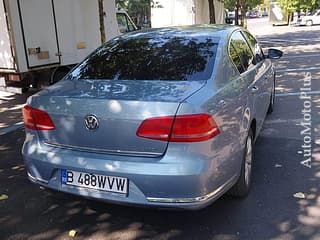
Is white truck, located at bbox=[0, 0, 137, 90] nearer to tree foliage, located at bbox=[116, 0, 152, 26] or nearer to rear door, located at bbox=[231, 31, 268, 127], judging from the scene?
rear door, located at bbox=[231, 31, 268, 127]

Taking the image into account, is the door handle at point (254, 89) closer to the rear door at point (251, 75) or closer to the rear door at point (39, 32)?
the rear door at point (251, 75)

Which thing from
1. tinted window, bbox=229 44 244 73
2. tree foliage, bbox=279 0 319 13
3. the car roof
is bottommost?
tinted window, bbox=229 44 244 73

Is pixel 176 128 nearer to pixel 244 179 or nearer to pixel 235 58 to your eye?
pixel 244 179

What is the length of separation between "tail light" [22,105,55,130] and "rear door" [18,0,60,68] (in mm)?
4992

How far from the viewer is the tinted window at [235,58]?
Result: 381 cm

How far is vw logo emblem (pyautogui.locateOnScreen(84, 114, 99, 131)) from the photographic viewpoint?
290cm

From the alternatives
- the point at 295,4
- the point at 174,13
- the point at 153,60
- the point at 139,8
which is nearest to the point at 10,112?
the point at 153,60

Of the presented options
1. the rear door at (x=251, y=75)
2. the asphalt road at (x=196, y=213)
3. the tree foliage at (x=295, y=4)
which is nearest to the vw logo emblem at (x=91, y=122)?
the asphalt road at (x=196, y=213)

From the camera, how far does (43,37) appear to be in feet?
27.0

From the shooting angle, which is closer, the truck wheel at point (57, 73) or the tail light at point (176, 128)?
the tail light at point (176, 128)

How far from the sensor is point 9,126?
22.1 ft

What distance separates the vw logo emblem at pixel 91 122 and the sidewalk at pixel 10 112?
3868 millimetres

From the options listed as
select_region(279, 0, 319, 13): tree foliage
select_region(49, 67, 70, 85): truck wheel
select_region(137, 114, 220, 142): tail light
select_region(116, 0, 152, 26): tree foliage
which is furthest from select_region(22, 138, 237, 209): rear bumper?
select_region(279, 0, 319, 13): tree foliage

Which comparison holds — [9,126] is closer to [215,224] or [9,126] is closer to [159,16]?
[215,224]
